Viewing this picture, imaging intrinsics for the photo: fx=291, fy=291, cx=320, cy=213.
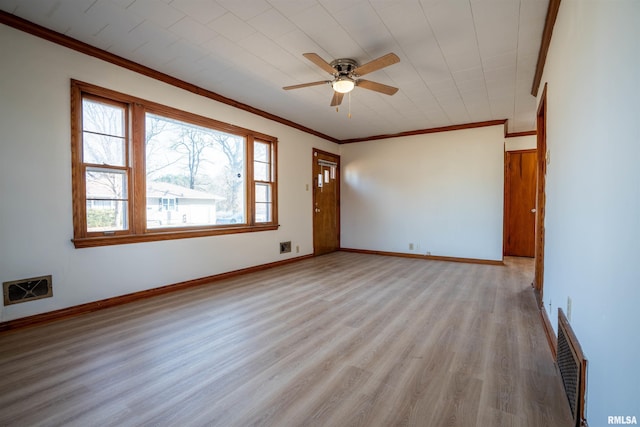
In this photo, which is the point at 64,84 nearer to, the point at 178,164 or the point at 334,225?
the point at 178,164

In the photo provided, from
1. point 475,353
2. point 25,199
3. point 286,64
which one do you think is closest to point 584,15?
point 475,353

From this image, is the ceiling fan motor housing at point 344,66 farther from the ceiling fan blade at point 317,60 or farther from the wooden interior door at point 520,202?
the wooden interior door at point 520,202

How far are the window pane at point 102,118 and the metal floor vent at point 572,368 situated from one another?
4.32 metres

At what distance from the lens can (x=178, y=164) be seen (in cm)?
393

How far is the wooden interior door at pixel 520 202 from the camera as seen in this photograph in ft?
20.6

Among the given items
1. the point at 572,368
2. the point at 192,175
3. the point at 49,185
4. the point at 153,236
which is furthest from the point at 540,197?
the point at 49,185

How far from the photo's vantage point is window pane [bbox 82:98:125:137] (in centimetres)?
306

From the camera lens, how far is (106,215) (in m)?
3.21

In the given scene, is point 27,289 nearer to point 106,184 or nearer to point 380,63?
point 106,184

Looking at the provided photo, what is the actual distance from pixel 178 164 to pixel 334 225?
396cm

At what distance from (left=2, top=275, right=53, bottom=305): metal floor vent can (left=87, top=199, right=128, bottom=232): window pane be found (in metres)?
0.61

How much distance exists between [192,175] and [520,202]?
6.63 meters

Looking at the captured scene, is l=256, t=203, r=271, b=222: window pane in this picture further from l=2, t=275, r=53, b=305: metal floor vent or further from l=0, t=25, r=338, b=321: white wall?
A: l=2, t=275, r=53, b=305: metal floor vent

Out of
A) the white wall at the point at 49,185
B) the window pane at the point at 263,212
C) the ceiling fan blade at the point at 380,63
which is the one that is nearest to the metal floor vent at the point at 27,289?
the white wall at the point at 49,185
